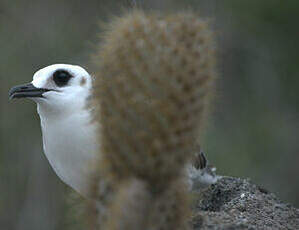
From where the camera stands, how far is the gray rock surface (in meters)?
3.72

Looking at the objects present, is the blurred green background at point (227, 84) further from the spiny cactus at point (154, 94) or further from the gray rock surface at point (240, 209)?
the spiny cactus at point (154, 94)

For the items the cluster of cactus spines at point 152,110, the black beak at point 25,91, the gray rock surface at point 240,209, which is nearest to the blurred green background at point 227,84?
the gray rock surface at point 240,209

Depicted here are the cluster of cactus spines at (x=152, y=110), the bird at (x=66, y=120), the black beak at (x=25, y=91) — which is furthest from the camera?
the bird at (x=66, y=120)

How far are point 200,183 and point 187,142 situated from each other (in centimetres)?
302

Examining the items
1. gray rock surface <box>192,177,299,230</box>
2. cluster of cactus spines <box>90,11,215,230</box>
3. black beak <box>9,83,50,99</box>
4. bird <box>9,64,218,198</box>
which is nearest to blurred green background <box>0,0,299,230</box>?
gray rock surface <box>192,177,299,230</box>

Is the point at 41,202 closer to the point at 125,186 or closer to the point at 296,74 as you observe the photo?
the point at 296,74

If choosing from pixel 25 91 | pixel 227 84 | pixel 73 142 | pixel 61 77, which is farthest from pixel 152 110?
pixel 227 84

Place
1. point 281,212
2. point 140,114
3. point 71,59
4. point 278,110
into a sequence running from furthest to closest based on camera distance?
point 278,110 → point 71,59 → point 281,212 → point 140,114

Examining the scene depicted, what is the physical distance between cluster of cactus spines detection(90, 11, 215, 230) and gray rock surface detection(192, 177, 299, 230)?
2.95ft

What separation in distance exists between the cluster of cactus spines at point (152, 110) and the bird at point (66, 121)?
205cm

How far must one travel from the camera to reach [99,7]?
9.25 meters

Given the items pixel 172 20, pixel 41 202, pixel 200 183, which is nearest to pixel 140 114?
pixel 172 20

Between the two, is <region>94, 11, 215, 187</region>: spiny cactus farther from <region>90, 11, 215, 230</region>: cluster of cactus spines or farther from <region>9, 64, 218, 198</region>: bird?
<region>9, 64, 218, 198</region>: bird

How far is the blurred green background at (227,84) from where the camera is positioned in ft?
31.0
